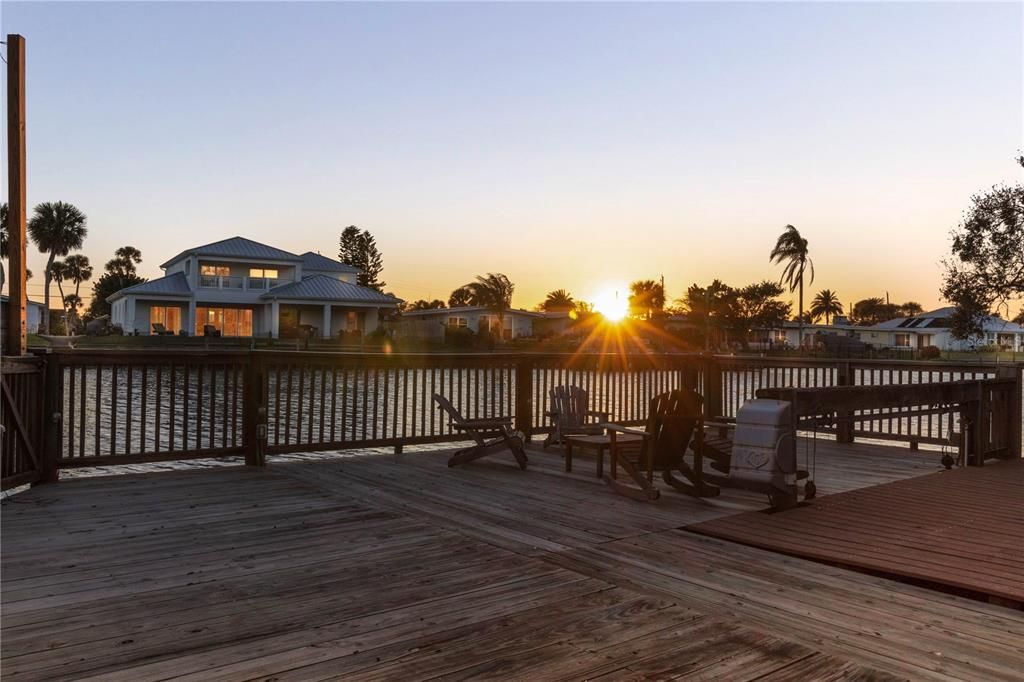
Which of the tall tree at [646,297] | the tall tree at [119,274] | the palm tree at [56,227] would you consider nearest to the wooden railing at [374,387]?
the palm tree at [56,227]

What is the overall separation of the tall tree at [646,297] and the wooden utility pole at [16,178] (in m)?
66.9

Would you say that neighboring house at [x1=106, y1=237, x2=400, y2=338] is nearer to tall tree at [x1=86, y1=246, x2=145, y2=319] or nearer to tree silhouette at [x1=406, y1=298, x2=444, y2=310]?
tall tree at [x1=86, y1=246, x2=145, y2=319]

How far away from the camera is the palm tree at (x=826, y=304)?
110 m

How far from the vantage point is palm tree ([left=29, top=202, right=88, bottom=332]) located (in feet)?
169

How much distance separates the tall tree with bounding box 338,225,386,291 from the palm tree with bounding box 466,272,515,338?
24.4m

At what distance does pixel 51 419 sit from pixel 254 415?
151 centimetres

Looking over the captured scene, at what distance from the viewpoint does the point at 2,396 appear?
467 centimetres

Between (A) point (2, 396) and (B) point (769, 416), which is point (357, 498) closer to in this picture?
(A) point (2, 396)

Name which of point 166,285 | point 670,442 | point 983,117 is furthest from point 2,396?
point 166,285

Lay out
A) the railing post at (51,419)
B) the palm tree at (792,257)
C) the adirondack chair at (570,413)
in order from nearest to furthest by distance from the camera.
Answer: the railing post at (51,419) → the adirondack chair at (570,413) → the palm tree at (792,257)

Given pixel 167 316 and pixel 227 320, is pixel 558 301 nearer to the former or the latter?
pixel 227 320

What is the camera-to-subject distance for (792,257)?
5906 centimetres

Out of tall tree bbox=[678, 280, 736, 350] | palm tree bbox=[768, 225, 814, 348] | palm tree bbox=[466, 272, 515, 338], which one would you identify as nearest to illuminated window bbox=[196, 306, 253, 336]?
palm tree bbox=[466, 272, 515, 338]

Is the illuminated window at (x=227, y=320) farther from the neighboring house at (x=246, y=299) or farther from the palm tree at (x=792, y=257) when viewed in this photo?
the palm tree at (x=792, y=257)
